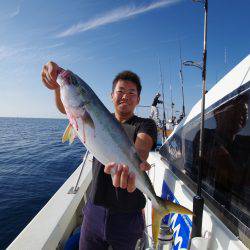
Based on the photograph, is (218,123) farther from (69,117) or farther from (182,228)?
(69,117)

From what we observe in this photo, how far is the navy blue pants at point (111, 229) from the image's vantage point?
2.58 meters

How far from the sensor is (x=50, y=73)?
2422 mm

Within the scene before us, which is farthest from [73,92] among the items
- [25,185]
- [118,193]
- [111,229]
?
[25,185]

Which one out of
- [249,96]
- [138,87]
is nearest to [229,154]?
[249,96]

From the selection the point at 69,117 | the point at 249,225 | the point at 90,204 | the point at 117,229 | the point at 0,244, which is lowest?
the point at 0,244

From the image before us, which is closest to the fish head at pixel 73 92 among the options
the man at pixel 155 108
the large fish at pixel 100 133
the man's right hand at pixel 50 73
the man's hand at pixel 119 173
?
the large fish at pixel 100 133

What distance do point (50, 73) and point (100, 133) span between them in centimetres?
81

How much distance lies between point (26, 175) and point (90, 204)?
44.3ft

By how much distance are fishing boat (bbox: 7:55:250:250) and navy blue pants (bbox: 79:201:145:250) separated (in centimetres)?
15

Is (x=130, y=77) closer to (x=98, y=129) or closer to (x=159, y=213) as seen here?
Answer: (x=98, y=129)

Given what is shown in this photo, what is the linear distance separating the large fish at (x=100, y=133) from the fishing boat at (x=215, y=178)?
24 centimetres

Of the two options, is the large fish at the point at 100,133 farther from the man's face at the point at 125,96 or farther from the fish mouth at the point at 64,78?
the man's face at the point at 125,96

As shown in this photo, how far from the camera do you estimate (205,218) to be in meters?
2.09

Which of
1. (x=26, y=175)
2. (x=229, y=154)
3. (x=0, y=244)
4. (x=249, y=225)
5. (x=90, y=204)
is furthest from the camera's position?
(x=26, y=175)
